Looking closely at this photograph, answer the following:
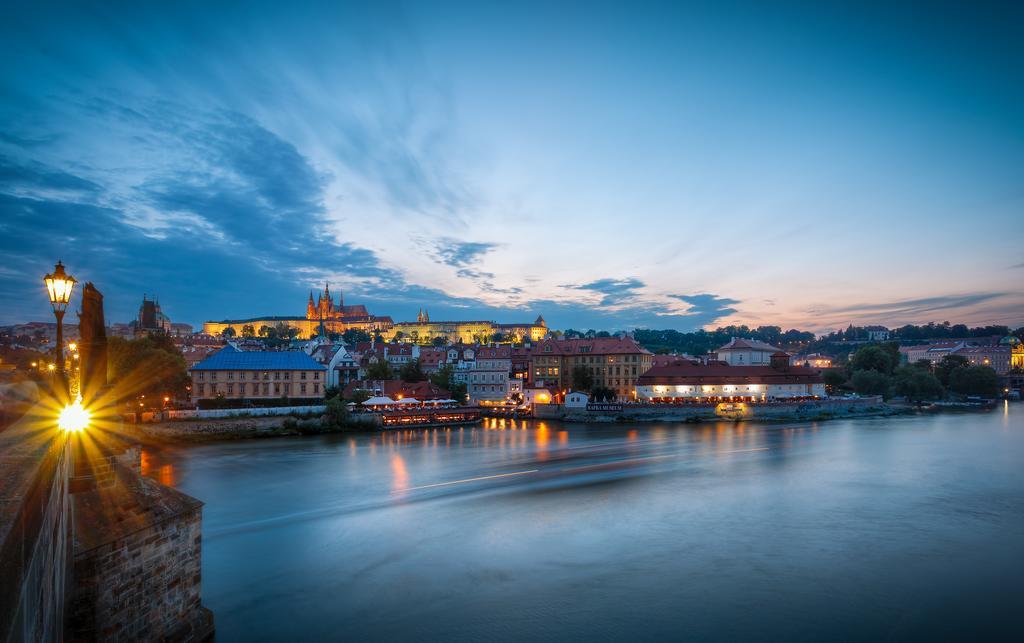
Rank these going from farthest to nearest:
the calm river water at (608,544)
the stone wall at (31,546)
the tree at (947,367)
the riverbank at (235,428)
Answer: the tree at (947,367), the riverbank at (235,428), the calm river water at (608,544), the stone wall at (31,546)

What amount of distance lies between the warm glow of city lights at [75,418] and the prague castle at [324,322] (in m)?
131

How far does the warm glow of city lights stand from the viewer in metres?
5.46

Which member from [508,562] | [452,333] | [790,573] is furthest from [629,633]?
[452,333]

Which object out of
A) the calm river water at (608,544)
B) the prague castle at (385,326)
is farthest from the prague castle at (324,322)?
the calm river water at (608,544)

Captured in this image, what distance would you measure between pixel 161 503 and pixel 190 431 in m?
25.2

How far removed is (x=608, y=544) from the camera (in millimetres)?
12555

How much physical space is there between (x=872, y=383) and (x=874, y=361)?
25.2 ft

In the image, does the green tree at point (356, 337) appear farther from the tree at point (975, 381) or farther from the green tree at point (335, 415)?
the tree at point (975, 381)

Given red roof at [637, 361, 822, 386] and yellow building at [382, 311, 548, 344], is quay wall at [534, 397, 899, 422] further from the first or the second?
yellow building at [382, 311, 548, 344]

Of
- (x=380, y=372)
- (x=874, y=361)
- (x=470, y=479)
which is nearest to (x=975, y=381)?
(x=874, y=361)

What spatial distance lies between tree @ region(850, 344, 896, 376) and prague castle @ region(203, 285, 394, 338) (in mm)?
100205

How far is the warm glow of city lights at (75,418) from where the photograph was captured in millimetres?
5461

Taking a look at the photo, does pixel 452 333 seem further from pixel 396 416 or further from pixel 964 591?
pixel 964 591

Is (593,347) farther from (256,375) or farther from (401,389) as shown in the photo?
(256,375)
